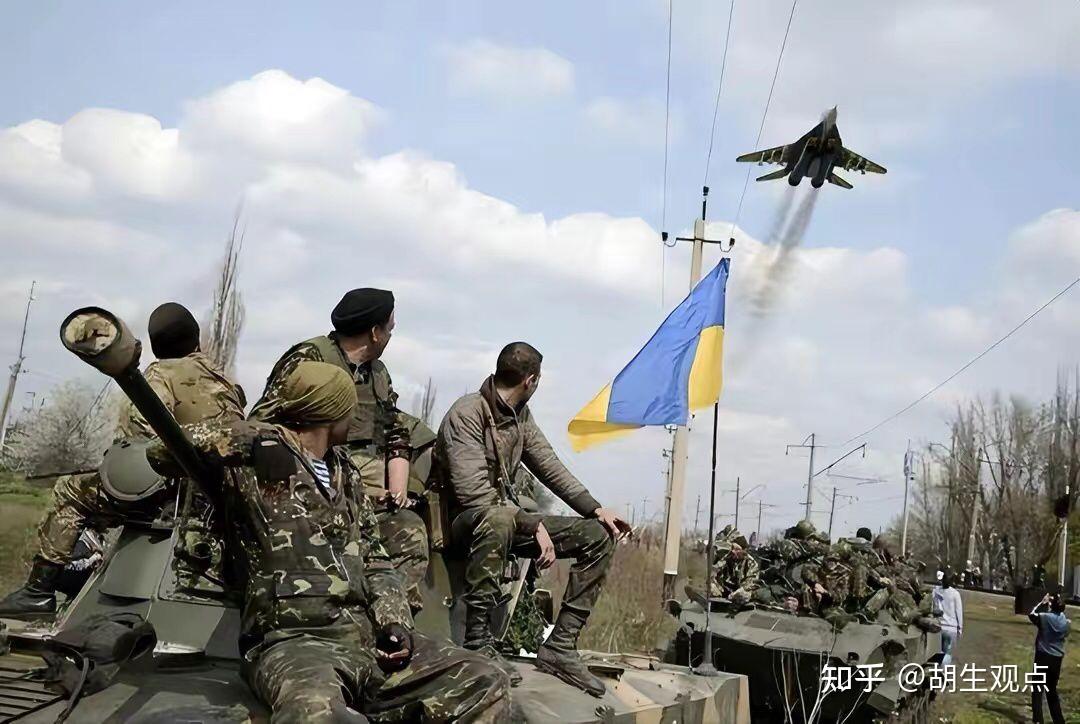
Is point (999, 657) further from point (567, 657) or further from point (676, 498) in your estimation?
point (567, 657)

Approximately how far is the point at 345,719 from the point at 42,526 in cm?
247

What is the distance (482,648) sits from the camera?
204 inches

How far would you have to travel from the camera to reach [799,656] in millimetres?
11422

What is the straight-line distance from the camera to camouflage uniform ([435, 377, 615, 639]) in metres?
5.33

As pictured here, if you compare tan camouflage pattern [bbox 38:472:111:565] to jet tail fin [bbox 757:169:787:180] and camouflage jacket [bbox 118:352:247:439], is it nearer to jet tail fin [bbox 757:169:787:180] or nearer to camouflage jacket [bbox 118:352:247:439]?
camouflage jacket [bbox 118:352:247:439]

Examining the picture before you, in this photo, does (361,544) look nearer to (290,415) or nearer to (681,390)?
(290,415)

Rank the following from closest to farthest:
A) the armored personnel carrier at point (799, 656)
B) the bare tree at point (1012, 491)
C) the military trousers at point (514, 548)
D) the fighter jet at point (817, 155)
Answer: the military trousers at point (514, 548), the armored personnel carrier at point (799, 656), the fighter jet at point (817, 155), the bare tree at point (1012, 491)

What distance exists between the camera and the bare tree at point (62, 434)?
2195 cm

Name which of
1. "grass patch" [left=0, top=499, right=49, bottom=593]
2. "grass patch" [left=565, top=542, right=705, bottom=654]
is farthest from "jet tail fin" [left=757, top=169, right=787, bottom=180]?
"grass patch" [left=0, top=499, right=49, bottom=593]

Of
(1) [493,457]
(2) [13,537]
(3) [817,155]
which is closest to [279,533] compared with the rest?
(1) [493,457]

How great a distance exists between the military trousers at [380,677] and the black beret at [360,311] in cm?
173

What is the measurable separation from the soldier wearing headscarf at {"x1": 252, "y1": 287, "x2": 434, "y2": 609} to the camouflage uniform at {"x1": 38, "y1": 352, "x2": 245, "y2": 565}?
0.36m

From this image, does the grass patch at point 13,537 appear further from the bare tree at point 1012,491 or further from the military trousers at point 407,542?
the bare tree at point 1012,491

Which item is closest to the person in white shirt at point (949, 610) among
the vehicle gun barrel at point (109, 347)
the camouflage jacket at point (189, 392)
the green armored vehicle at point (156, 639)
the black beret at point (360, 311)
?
the green armored vehicle at point (156, 639)
